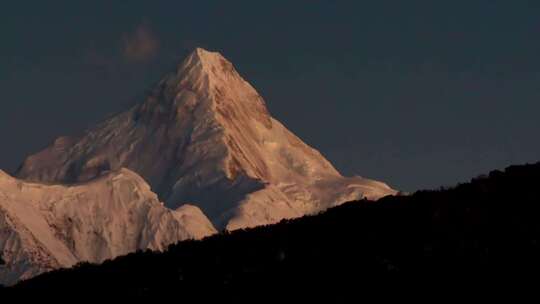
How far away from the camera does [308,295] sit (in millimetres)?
37625

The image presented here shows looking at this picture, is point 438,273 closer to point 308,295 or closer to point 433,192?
point 308,295

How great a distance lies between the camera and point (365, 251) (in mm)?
40000

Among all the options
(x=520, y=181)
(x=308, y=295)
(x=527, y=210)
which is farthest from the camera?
(x=520, y=181)

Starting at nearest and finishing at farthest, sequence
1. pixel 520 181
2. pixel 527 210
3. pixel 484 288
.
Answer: pixel 484 288 → pixel 527 210 → pixel 520 181

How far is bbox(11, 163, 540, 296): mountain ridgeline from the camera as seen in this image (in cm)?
3747

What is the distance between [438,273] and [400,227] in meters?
4.86

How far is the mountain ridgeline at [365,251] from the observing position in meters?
37.5

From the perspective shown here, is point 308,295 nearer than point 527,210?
Yes

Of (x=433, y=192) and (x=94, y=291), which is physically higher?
(x=433, y=192)

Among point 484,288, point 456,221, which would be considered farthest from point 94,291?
point 484,288

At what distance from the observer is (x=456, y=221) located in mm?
41031

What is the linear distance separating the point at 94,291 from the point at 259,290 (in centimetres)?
592

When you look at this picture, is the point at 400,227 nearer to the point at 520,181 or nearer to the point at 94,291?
the point at 520,181

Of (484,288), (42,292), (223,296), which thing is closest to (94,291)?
(42,292)
